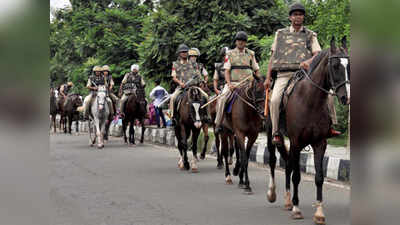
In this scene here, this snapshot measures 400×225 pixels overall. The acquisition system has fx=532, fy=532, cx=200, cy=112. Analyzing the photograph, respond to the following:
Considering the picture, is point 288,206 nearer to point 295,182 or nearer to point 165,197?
point 295,182

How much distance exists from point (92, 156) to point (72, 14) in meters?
23.9

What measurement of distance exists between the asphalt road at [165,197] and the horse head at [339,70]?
1.58m

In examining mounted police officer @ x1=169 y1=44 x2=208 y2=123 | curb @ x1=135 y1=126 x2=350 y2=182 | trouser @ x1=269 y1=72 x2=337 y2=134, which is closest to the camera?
trouser @ x1=269 y1=72 x2=337 y2=134

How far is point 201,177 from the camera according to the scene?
10523 mm

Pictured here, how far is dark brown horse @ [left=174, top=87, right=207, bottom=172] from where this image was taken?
11.6 m

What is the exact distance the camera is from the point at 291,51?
23.0 feet

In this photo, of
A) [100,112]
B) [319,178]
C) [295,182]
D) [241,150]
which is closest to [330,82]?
[319,178]

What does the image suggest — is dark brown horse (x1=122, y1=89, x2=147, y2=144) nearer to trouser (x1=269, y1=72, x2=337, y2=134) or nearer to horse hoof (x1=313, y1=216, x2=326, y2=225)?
trouser (x1=269, y1=72, x2=337, y2=134)

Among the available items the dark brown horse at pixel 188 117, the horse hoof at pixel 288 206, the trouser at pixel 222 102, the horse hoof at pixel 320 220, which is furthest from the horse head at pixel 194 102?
the horse hoof at pixel 320 220

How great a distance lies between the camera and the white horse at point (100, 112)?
58.9ft

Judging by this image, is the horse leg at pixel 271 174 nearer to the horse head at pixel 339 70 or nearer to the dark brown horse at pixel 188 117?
the horse head at pixel 339 70

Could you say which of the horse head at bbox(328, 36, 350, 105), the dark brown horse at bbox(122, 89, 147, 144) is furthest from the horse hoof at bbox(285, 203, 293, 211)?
the dark brown horse at bbox(122, 89, 147, 144)

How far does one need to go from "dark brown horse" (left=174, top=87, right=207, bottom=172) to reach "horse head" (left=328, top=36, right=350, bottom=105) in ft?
19.6

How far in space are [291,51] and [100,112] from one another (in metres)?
12.3
